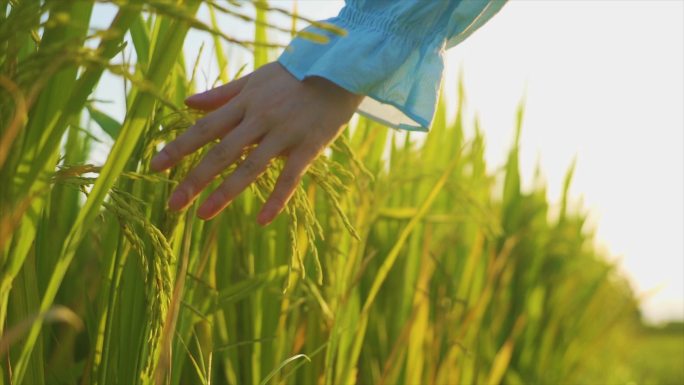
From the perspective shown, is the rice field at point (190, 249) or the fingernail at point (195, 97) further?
the fingernail at point (195, 97)

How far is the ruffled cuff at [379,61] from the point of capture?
2.83 feet

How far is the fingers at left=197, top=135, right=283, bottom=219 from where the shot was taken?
31.0 inches

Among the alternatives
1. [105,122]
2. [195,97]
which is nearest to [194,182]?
[195,97]

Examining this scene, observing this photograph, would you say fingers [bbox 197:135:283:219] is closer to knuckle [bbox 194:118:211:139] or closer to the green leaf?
knuckle [bbox 194:118:211:139]

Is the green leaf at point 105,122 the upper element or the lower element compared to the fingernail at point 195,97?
upper

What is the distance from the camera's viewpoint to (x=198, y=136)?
31.2 inches

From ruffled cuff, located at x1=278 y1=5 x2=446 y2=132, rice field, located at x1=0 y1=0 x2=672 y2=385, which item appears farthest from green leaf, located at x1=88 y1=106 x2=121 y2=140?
ruffled cuff, located at x1=278 y1=5 x2=446 y2=132

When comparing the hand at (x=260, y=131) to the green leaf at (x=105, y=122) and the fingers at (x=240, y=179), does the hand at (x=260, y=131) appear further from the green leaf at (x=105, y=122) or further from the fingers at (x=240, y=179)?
the green leaf at (x=105, y=122)

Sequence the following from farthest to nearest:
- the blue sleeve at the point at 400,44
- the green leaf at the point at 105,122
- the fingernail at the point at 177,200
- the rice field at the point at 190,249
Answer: the green leaf at the point at 105,122 < the blue sleeve at the point at 400,44 < the fingernail at the point at 177,200 < the rice field at the point at 190,249

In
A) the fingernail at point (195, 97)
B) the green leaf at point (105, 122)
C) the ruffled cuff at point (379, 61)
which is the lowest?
the fingernail at point (195, 97)

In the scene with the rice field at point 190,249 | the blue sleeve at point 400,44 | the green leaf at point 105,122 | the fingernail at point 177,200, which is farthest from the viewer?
the green leaf at point 105,122

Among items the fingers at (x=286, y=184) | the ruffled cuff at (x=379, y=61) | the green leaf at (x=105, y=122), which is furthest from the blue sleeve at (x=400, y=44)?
the green leaf at (x=105, y=122)

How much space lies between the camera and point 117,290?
100 centimetres

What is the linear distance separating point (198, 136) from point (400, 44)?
298 millimetres
